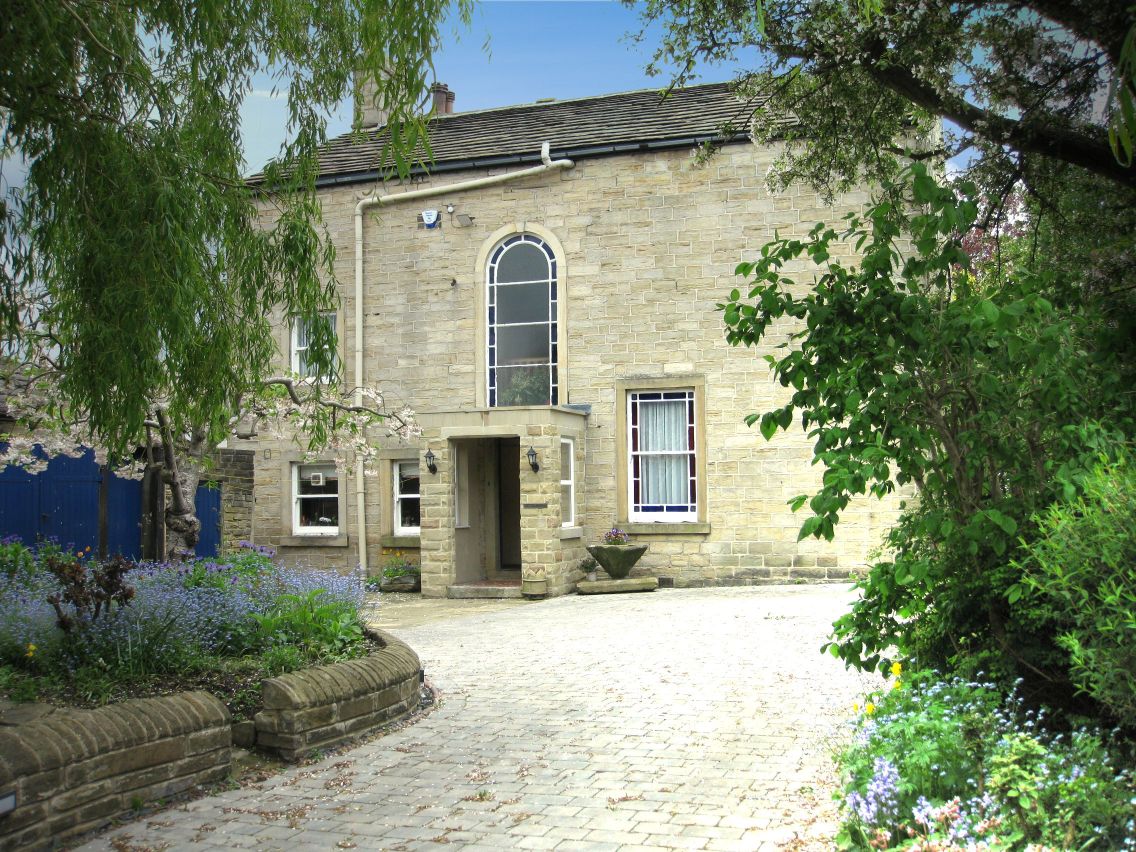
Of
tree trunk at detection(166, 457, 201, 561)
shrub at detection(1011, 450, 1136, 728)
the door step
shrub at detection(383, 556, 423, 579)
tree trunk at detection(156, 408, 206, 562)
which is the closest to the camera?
shrub at detection(1011, 450, 1136, 728)

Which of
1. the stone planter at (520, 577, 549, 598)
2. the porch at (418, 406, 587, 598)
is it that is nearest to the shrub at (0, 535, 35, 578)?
the porch at (418, 406, 587, 598)

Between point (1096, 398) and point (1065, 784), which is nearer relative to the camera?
point (1065, 784)

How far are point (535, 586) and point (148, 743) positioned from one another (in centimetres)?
1121

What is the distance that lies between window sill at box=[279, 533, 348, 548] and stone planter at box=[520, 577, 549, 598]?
465 centimetres

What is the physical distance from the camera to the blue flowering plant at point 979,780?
12.5 feet

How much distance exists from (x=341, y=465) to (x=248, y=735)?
11331 millimetres

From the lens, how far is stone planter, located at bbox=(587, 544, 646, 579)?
1730cm

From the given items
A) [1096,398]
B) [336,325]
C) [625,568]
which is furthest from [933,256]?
[336,325]

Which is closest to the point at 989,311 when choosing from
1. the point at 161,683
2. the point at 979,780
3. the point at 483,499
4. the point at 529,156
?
the point at 979,780

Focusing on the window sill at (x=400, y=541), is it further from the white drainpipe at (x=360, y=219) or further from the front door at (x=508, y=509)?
the front door at (x=508, y=509)

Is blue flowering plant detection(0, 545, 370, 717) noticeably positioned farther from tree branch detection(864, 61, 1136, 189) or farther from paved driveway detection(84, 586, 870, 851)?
tree branch detection(864, 61, 1136, 189)

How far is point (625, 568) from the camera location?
17.4 metres

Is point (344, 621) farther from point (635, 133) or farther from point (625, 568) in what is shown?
point (635, 133)

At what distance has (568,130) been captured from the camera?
774 inches
